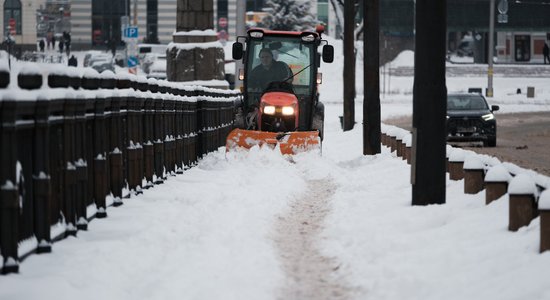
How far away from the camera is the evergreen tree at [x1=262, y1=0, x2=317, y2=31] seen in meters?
89.0

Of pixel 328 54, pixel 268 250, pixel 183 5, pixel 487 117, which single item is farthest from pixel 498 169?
pixel 183 5

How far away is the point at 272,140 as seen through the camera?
2244cm

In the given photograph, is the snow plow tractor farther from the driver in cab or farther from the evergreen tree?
the evergreen tree

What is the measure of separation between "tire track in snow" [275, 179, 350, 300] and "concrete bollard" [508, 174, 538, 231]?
1505mm

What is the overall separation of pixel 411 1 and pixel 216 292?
8429 centimetres

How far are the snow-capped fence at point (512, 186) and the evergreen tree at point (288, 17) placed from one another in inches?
2875

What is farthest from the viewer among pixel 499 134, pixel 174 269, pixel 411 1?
pixel 411 1

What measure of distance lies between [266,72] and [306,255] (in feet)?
47.6

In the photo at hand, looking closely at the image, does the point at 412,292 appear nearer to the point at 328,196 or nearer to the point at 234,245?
the point at 234,245

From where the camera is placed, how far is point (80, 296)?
8.13 meters

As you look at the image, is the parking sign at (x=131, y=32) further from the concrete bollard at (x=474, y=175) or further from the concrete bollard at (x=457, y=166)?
the concrete bollard at (x=474, y=175)

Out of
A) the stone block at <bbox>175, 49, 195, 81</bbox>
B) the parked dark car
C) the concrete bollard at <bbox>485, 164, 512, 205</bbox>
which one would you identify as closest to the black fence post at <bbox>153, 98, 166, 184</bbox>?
the concrete bollard at <bbox>485, 164, 512, 205</bbox>

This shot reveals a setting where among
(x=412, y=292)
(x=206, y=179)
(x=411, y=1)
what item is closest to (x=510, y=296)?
(x=412, y=292)

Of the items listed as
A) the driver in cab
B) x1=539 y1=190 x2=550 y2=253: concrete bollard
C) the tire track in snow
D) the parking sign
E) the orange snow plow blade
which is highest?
the parking sign
